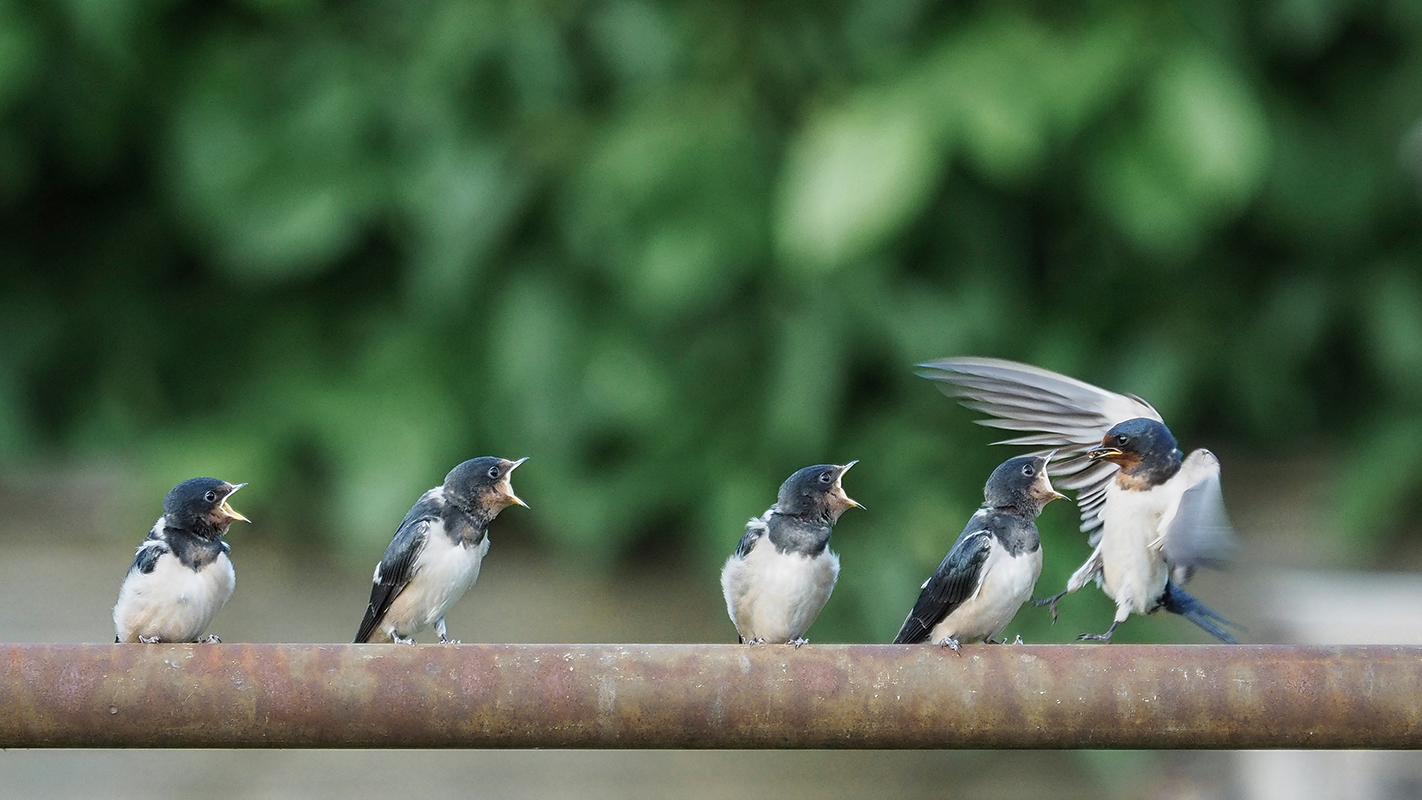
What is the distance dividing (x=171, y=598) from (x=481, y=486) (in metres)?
0.39

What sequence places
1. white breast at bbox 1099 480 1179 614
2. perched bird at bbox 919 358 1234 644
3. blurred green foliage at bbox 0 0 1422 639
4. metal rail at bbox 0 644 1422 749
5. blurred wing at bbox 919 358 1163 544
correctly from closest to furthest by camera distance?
metal rail at bbox 0 644 1422 749 → perched bird at bbox 919 358 1234 644 → white breast at bbox 1099 480 1179 614 → blurred wing at bbox 919 358 1163 544 → blurred green foliage at bbox 0 0 1422 639

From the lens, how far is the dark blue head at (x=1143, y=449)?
69.7 inches

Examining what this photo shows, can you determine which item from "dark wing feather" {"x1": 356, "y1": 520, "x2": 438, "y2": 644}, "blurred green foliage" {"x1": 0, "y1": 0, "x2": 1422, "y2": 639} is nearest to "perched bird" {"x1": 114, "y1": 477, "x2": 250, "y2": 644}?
"dark wing feather" {"x1": 356, "y1": 520, "x2": 438, "y2": 644}

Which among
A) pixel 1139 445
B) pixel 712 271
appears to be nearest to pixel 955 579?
pixel 1139 445

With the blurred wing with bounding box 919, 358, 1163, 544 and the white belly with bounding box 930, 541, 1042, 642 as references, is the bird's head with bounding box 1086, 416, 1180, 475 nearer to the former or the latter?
the white belly with bounding box 930, 541, 1042, 642

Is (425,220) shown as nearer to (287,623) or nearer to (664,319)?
(664,319)

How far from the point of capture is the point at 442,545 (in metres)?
1.98

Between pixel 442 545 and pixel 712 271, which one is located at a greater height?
pixel 712 271

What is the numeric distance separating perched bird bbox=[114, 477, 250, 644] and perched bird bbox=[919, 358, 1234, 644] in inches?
36.6

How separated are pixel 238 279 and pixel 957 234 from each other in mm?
1968

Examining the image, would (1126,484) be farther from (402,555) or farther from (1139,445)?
(402,555)

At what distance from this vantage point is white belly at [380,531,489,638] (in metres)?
1.97

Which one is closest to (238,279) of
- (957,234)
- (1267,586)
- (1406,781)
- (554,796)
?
(554,796)

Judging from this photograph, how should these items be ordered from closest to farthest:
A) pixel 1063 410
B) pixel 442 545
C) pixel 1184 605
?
pixel 1184 605
pixel 442 545
pixel 1063 410
